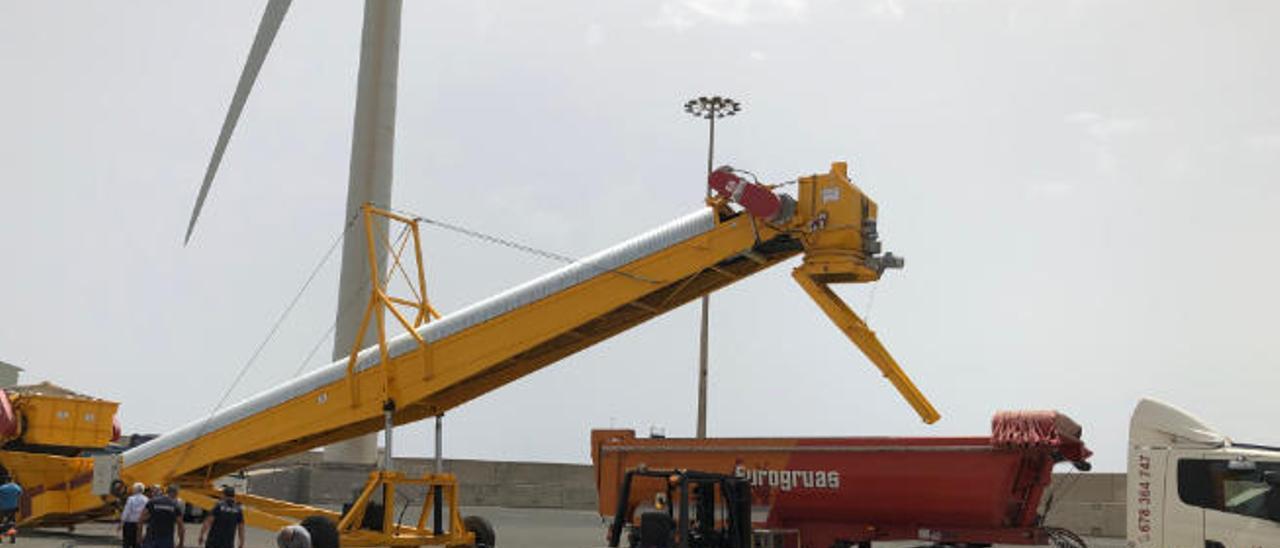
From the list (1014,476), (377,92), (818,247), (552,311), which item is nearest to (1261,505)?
(1014,476)

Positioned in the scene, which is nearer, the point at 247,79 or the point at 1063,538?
the point at 1063,538

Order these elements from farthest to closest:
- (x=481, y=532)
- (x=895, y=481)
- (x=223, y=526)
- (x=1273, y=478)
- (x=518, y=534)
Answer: (x=518, y=534) → (x=481, y=532) → (x=223, y=526) → (x=895, y=481) → (x=1273, y=478)

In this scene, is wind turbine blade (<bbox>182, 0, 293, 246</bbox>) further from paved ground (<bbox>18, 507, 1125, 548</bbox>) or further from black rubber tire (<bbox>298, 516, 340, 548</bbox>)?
black rubber tire (<bbox>298, 516, 340, 548</bbox>)

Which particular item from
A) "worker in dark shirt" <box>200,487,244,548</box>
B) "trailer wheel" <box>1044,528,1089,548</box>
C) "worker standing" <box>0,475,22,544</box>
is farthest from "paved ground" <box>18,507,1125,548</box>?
"worker in dark shirt" <box>200,487,244,548</box>

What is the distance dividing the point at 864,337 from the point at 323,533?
27.2 feet

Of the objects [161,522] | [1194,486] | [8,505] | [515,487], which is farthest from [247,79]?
[1194,486]

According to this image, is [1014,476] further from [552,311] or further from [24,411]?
[24,411]

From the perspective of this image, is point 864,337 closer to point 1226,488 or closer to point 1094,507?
point 1226,488

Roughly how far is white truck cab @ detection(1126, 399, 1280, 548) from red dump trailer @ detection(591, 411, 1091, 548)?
87 centimetres

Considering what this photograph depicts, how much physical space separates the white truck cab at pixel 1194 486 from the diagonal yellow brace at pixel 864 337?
2.42 metres

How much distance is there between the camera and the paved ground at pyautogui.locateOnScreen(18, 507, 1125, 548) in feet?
76.8

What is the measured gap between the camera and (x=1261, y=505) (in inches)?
479

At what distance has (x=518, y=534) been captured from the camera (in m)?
29.6

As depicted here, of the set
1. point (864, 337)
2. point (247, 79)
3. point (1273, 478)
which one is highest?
point (247, 79)
